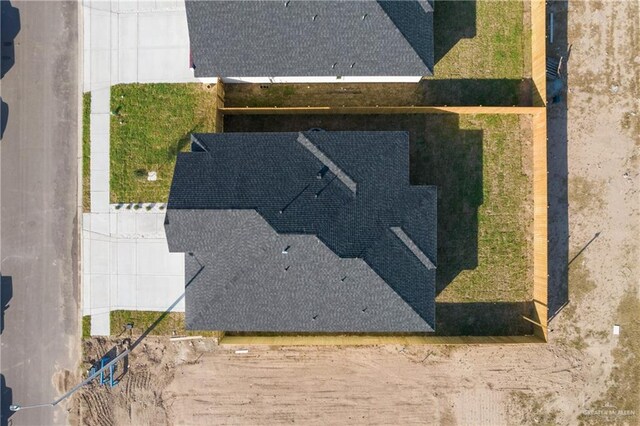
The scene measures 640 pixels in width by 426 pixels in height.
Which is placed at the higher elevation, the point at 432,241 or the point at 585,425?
the point at 432,241

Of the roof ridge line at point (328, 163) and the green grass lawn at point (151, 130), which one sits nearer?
the roof ridge line at point (328, 163)

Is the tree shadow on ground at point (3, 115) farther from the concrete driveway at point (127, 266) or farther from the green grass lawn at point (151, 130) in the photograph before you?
the concrete driveway at point (127, 266)

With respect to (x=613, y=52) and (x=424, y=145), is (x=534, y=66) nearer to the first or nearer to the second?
(x=613, y=52)

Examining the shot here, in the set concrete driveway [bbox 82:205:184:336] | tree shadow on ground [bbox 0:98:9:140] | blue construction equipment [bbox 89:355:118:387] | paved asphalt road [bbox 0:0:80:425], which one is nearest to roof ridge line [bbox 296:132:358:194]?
concrete driveway [bbox 82:205:184:336]

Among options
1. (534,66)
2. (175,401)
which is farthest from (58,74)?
(534,66)

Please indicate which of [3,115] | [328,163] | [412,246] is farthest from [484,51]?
[3,115]

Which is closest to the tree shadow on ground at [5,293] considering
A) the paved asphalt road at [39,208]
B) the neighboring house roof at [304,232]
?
the paved asphalt road at [39,208]
